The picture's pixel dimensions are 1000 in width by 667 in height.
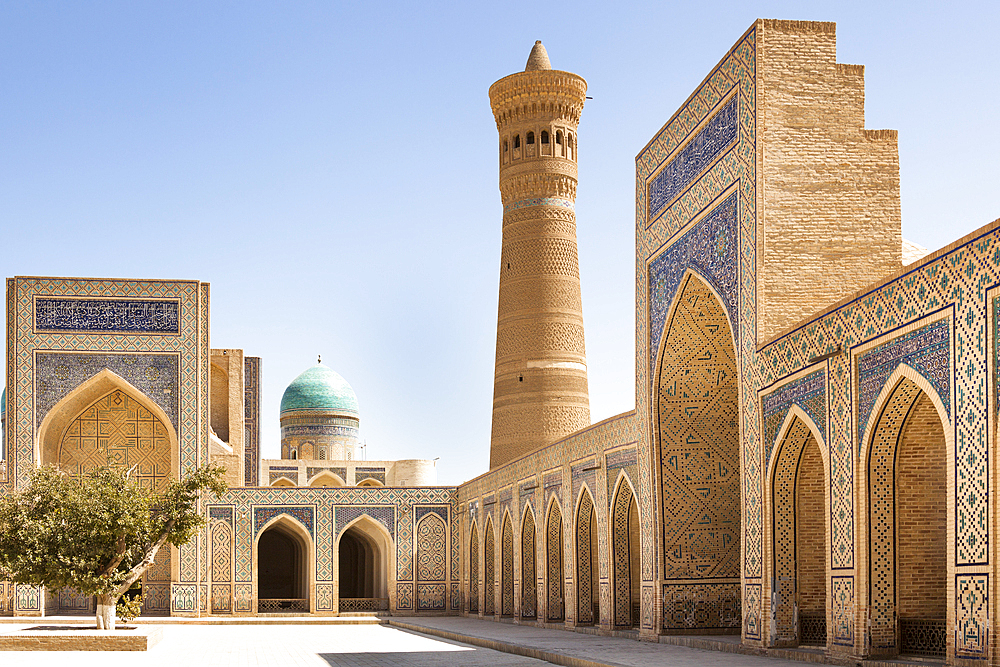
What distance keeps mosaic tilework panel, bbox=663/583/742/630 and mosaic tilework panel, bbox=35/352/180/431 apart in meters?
10.9

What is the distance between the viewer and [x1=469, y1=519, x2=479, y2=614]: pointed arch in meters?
21.5

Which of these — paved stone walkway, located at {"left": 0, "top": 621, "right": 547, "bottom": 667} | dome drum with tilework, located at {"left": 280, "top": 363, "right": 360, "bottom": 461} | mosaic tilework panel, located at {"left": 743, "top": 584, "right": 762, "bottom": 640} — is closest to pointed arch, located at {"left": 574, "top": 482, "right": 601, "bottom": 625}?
paved stone walkway, located at {"left": 0, "top": 621, "right": 547, "bottom": 667}

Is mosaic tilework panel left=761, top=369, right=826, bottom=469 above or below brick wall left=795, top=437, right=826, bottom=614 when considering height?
above

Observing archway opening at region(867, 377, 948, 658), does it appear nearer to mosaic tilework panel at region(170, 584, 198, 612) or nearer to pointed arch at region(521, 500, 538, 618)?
pointed arch at region(521, 500, 538, 618)

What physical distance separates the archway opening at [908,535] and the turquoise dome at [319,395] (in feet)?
89.0

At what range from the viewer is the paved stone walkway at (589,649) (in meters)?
9.35

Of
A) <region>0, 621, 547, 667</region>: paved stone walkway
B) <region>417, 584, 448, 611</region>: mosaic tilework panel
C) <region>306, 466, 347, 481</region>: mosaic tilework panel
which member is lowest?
<region>417, 584, 448, 611</region>: mosaic tilework panel

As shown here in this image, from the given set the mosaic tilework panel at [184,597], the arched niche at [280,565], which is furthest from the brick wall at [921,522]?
the arched niche at [280,565]

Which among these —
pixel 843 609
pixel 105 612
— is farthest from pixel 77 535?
pixel 843 609

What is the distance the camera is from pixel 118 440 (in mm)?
21141

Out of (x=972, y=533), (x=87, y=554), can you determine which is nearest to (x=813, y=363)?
(x=972, y=533)

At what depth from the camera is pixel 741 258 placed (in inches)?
429

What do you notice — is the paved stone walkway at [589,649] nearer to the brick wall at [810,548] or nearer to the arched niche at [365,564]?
the brick wall at [810,548]

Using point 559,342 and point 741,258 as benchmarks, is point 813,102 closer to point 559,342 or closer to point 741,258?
point 741,258
